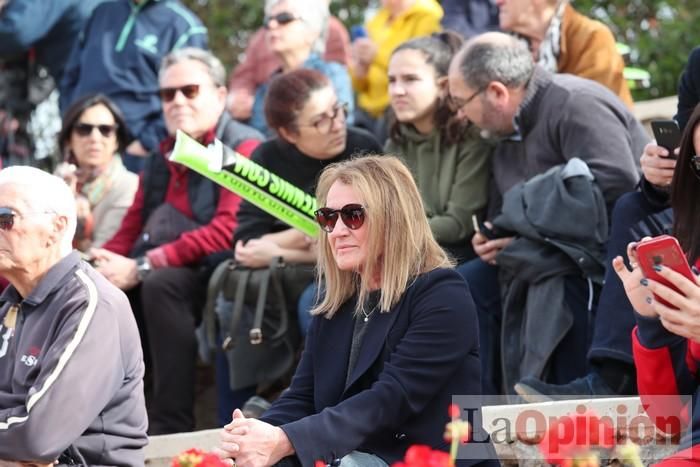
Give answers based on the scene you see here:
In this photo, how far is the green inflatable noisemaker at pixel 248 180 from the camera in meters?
5.44

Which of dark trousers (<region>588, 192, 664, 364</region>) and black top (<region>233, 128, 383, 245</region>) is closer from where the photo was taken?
dark trousers (<region>588, 192, 664, 364</region>)

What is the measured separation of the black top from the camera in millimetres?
6207

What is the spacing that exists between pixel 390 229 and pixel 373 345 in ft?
1.25

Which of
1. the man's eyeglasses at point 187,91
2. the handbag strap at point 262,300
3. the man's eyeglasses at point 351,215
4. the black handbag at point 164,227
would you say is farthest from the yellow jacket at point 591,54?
the man's eyeglasses at point 351,215

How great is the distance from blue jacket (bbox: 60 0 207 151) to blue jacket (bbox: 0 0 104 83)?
585 mm

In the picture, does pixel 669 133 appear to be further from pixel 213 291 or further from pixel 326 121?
pixel 213 291

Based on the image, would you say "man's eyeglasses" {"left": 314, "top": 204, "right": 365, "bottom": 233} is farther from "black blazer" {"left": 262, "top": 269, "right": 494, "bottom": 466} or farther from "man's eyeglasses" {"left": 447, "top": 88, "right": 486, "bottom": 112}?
"man's eyeglasses" {"left": 447, "top": 88, "right": 486, "bottom": 112}

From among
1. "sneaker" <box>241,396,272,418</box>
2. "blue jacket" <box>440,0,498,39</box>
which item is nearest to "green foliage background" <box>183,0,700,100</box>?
"blue jacket" <box>440,0,498,39</box>

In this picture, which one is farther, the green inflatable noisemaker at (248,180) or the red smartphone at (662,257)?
the green inflatable noisemaker at (248,180)

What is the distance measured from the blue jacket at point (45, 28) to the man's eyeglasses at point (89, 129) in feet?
5.39

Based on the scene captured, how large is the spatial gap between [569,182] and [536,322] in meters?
0.63

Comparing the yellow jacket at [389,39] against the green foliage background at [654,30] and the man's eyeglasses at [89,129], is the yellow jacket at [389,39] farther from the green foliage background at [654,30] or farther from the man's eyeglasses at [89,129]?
the man's eyeglasses at [89,129]

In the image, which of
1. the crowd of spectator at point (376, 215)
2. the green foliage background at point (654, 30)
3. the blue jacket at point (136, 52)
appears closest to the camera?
the crowd of spectator at point (376, 215)

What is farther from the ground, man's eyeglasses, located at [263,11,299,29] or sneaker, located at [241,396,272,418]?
man's eyeglasses, located at [263,11,299,29]
